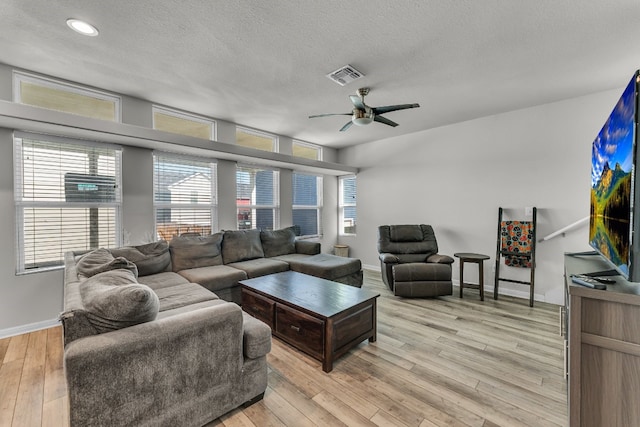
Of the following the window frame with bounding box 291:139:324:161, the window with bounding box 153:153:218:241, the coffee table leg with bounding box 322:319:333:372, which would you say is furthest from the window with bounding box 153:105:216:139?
the coffee table leg with bounding box 322:319:333:372

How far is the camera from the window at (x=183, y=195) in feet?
12.6

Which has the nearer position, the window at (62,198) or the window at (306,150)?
the window at (62,198)

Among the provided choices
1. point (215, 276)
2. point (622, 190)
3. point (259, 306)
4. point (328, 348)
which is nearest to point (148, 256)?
point (215, 276)

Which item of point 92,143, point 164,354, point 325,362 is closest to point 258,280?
point 325,362

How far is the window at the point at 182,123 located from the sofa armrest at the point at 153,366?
128 inches

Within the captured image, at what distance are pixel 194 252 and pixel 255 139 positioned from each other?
2.42m

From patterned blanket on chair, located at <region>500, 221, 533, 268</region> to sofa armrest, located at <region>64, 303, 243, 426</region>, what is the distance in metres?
3.93

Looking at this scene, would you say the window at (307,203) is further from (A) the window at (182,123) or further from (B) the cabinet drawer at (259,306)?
(B) the cabinet drawer at (259,306)

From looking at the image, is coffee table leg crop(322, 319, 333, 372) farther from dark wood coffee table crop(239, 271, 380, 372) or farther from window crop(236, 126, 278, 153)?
window crop(236, 126, 278, 153)

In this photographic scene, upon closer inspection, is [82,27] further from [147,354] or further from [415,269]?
[415,269]

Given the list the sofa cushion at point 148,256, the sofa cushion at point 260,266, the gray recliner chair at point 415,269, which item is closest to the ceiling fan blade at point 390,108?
the gray recliner chair at point 415,269

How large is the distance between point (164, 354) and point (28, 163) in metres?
3.02

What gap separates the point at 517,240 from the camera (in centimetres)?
379

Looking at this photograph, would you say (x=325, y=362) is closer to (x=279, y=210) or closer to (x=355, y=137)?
(x=279, y=210)
